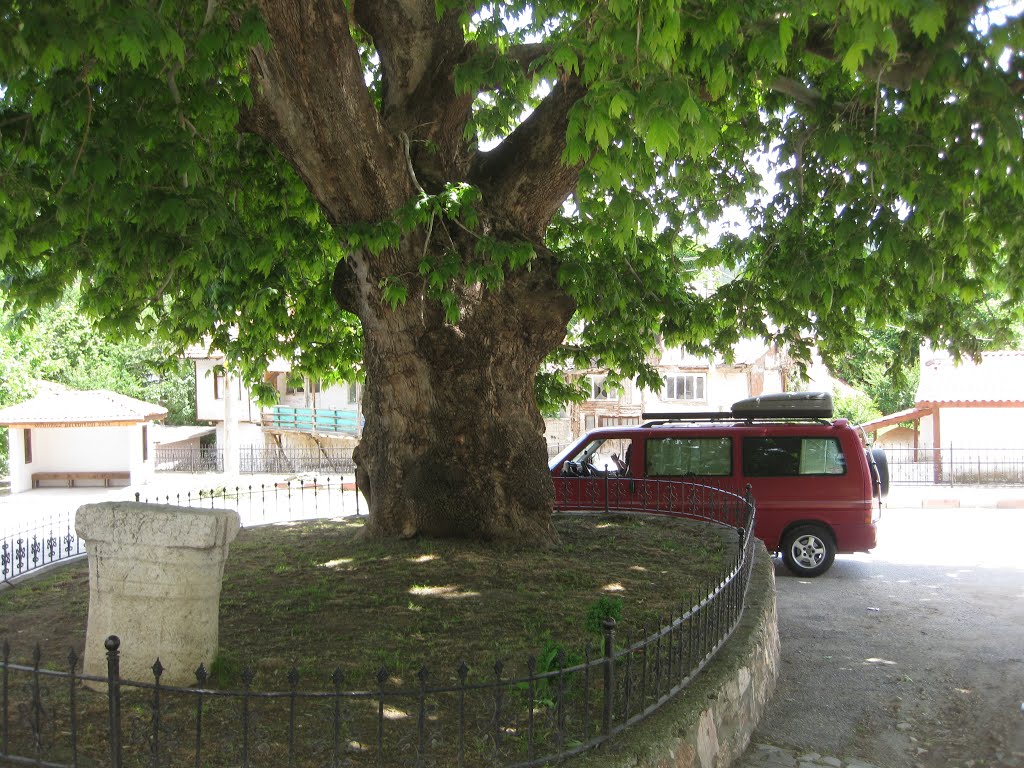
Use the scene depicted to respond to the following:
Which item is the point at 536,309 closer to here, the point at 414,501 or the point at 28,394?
the point at 414,501

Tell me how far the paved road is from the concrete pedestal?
12.4ft

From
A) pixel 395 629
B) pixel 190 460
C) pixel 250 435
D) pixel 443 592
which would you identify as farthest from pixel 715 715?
pixel 250 435

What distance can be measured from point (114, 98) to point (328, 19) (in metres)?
1.86

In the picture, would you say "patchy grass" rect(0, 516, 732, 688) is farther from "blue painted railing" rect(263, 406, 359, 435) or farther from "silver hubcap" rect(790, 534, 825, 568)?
"blue painted railing" rect(263, 406, 359, 435)

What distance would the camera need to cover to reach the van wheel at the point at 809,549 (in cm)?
1248

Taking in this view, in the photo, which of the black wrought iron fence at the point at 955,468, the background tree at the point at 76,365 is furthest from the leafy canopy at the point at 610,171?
the background tree at the point at 76,365

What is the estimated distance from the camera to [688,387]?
43031 millimetres

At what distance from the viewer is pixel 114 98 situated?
6.75m

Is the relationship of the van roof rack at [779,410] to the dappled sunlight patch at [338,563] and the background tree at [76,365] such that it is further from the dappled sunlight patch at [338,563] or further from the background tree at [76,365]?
the background tree at [76,365]

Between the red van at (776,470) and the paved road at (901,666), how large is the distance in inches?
26.6

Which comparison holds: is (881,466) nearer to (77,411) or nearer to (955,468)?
(955,468)

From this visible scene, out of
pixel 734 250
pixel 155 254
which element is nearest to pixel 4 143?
pixel 155 254

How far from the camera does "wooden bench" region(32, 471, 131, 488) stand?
29.9 m

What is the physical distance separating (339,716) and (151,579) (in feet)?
6.27
